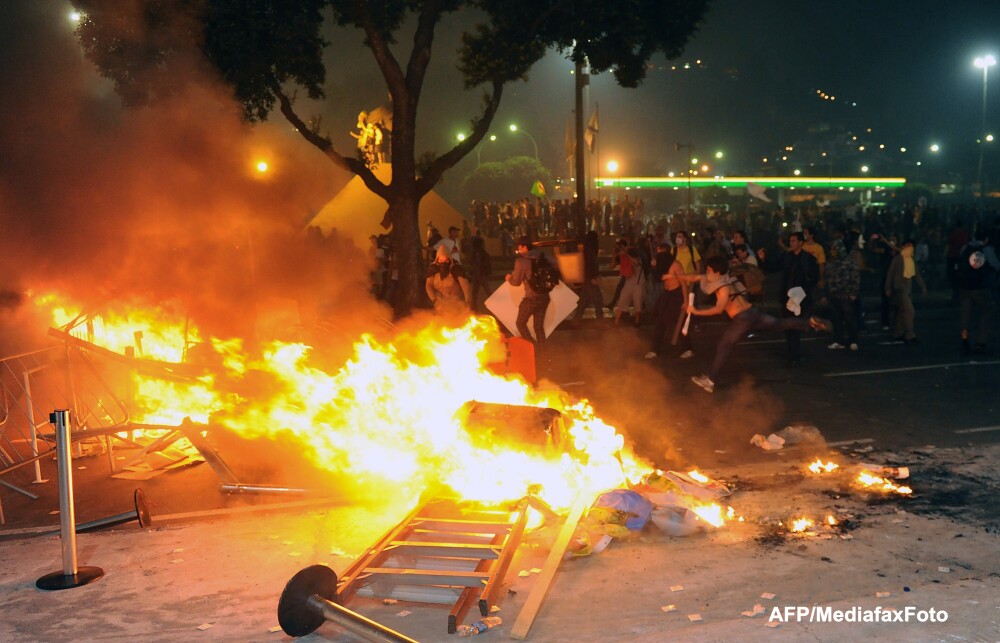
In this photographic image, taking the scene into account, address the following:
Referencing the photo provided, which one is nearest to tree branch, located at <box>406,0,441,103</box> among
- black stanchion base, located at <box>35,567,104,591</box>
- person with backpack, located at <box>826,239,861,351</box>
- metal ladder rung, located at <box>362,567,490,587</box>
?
person with backpack, located at <box>826,239,861,351</box>

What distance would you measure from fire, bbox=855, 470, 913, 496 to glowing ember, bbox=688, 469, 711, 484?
1.15 meters

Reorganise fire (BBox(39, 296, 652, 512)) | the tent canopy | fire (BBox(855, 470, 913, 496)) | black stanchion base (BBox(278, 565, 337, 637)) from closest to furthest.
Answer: black stanchion base (BBox(278, 565, 337, 637)) < fire (BBox(39, 296, 652, 512)) < fire (BBox(855, 470, 913, 496)) < the tent canopy

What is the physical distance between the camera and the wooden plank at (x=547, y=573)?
423cm

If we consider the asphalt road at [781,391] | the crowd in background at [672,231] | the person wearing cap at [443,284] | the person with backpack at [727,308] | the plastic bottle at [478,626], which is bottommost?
the plastic bottle at [478,626]

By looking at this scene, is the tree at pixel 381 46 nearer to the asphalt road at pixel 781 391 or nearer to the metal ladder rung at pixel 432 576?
the asphalt road at pixel 781 391

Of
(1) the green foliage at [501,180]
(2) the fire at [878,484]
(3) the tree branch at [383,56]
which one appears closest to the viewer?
(2) the fire at [878,484]

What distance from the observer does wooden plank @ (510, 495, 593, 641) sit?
423 cm

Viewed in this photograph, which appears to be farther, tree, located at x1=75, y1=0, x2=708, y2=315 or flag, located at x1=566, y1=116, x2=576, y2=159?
flag, located at x1=566, y1=116, x2=576, y2=159

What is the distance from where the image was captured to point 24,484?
24.1ft

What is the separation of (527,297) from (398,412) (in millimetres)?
5372

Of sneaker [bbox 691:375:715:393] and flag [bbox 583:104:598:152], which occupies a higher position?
flag [bbox 583:104:598:152]

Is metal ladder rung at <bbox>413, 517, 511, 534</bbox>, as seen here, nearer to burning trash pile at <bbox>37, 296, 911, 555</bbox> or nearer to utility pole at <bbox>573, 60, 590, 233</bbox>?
burning trash pile at <bbox>37, 296, 911, 555</bbox>

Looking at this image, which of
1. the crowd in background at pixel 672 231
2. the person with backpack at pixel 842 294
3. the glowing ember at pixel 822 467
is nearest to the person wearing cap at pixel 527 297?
the crowd in background at pixel 672 231

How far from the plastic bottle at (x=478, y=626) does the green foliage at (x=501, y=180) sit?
66.5 metres
